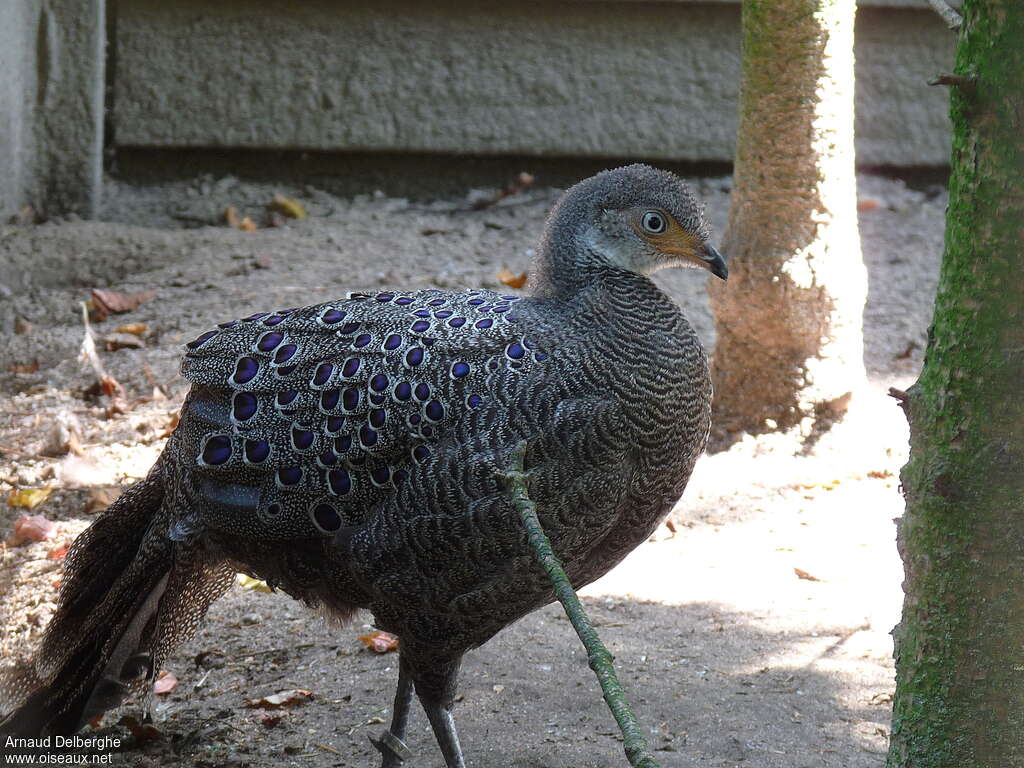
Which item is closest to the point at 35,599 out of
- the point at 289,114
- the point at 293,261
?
the point at 293,261

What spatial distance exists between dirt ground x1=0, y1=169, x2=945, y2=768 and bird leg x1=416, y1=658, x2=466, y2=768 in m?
0.16

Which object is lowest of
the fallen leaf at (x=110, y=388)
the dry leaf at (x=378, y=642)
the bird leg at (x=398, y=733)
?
the dry leaf at (x=378, y=642)

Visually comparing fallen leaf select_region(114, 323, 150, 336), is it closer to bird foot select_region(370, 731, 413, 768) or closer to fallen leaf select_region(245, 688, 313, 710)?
fallen leaf select_region(245, 688, 313, 710)

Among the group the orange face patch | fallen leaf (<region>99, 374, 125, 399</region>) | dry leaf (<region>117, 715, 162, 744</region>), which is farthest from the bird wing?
fallen leaf (<region>99, 374, 125, 399</region>)

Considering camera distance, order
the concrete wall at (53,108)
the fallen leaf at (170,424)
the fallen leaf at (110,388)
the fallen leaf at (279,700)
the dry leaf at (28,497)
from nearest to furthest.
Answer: the fallen leaf at (279,700), the dry leaf at (28,497), the fallen leaf at (170,424), the fallen leaf at (110,388), the concrete wall at (53,108)

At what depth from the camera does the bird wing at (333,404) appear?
304 centimetres

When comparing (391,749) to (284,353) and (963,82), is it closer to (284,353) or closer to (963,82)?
(284,353)

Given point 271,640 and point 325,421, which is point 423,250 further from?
point 325,421

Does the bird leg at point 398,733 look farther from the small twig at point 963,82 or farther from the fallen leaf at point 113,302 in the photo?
the fallen leaf at point 113,302

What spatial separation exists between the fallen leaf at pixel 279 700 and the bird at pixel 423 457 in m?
0.33

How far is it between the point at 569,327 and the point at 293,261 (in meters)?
3.71

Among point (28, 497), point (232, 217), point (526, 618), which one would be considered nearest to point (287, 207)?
point (232, 217)

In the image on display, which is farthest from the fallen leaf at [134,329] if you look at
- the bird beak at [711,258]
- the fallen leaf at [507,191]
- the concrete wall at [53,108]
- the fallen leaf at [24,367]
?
the bird beak at [711,258]

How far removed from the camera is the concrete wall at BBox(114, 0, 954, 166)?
24.1 ft
